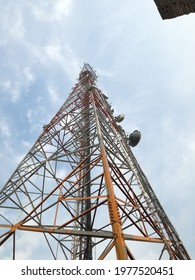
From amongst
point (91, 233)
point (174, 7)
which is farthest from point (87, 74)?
point (91, 233)

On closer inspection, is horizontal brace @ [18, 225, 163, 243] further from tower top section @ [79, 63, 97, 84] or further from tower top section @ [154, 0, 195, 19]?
tower top section @ [79, 63, 97, 84]

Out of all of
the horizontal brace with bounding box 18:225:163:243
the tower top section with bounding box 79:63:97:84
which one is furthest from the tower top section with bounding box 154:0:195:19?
the tower top section with bounding box 79:63:97:84

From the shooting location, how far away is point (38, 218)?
752cm

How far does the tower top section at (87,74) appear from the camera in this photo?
1773 cm

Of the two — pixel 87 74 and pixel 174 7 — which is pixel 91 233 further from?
Answer: pixel 87 74

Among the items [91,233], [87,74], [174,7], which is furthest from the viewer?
[87,74]

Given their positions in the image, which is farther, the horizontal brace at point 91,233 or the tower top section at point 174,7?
the horizontal brace at point 91,233

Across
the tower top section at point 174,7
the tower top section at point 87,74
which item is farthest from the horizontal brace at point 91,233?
the tower top section at point 87,74

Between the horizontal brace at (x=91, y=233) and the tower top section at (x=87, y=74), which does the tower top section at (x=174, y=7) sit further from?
the tower top section at (x=87, y=74)

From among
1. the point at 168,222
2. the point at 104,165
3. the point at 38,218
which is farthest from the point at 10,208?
the point at 168,222

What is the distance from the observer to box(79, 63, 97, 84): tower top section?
58.2 ft

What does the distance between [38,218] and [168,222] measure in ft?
18.2

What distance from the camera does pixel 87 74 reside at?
18.5 metres
